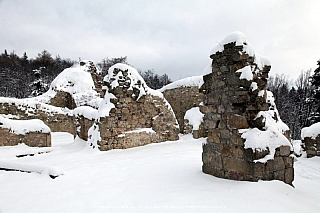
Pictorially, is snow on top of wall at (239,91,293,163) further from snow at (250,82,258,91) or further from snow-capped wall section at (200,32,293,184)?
snow at (250,82,258,91)

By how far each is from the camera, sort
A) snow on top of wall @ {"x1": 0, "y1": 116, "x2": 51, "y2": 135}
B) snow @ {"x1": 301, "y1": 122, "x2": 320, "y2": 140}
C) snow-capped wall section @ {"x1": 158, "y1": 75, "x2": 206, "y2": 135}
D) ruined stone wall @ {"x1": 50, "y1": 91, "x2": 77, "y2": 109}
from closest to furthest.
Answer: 1. snow @ {"x1": 301, "y1": 122, "x2": 320, "y2": 140}
2. snow on top of wall @ {"x1": 0, "y1": 116, "x2": 51, "y2": 135}
3. snow-capped wall section @ {"x1": 158, "y1": 75, "x2": 206, "y2": 135}
4. ruined stone wall @ {"x1": 50, "y1": 91, "x2": 77, "y2": 109}

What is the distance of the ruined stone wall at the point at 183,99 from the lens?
1504 cm

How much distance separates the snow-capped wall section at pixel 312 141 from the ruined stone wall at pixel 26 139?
1137cm

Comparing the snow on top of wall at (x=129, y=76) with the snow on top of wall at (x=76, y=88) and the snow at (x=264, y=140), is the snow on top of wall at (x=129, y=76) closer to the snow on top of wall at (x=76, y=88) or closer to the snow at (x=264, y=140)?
the snow at (x=264, y=140)

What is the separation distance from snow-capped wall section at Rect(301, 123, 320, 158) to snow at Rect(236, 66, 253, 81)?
6.58 m

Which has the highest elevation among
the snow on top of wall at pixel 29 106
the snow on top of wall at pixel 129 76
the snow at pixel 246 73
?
the snow on top of wall at pixel 129 76

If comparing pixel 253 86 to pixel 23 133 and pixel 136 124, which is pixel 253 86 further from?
pixel 23 133

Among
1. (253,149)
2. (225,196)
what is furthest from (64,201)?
(253,149)

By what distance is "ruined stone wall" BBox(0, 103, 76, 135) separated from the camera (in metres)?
13.6

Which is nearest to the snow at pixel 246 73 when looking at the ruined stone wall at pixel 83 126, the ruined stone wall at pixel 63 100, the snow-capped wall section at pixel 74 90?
the ruined stone wall at pixel 83 126

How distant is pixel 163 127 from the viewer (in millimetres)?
9688

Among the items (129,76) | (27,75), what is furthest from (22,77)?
(129,76)

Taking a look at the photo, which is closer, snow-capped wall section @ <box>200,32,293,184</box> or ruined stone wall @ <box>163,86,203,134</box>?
snow-capped wall section @ <box>200,32,293,184</box>

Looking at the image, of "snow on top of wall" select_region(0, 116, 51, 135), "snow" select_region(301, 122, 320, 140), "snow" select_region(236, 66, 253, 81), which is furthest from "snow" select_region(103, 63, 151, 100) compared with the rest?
"snow" select_region(301, 122, 320, 140)
